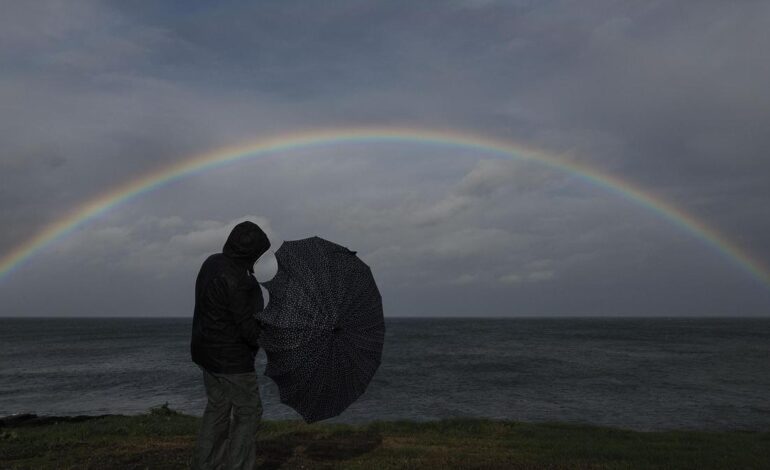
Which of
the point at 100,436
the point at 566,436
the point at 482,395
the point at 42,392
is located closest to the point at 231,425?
the point at 100,436

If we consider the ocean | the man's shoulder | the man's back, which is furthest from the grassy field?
the ocean

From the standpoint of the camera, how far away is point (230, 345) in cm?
579

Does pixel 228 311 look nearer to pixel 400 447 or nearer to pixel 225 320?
pixel 225 320

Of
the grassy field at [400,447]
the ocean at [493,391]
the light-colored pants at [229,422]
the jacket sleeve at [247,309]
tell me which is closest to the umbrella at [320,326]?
the jacket sleeve at [247,309]

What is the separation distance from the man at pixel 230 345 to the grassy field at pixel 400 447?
2578 mm

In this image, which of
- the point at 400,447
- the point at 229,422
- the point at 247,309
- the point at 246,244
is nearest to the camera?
the point at 247,309

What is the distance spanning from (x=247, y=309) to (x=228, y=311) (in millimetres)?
195

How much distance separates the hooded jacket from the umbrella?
0.63ft

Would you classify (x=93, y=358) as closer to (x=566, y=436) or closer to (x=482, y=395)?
(x=482, y=395)

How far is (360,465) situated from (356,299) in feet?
11.1

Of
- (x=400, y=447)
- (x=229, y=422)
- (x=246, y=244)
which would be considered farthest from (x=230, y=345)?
(x=400, y=447)

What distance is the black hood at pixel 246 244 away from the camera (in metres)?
5.88

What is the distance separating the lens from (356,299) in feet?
21.1

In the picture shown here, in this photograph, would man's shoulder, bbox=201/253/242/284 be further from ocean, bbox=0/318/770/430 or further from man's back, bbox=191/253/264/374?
ocean, bbox=0/318/770/430
